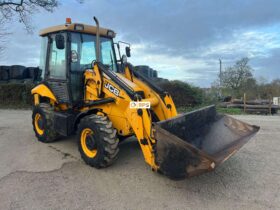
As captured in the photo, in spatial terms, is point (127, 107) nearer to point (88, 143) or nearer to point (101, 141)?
point (101, 141)

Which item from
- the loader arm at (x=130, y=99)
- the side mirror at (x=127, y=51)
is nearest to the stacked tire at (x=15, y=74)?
the side mirror at (x=127, y=51)

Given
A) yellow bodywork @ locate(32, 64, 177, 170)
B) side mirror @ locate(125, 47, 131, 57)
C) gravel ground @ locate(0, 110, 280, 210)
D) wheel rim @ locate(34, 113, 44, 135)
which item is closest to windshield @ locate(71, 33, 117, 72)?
yellow bodywork @ locate(32, 64, 177, 170)

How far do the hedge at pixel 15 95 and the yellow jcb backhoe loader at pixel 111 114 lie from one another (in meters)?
10.6

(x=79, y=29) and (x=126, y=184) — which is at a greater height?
(x=79, y=29)

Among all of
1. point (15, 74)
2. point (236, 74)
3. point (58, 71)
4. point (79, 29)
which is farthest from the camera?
point (236, 74)

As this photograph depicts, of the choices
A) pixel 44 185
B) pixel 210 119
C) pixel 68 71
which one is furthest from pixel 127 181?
pixel 68 71

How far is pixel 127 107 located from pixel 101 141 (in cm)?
75

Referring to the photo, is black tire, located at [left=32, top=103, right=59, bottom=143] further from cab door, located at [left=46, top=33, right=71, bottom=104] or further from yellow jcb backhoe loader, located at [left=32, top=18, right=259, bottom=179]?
cab door, located at [left=46, top=33, right=71, bottom=104]

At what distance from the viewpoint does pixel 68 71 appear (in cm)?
630

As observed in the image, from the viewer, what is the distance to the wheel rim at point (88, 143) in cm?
538

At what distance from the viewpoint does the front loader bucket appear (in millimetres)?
3904

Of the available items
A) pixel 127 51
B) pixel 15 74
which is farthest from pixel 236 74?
pixel 127 51

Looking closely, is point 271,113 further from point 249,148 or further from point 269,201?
point 269,201

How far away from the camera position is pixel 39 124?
288 inches
